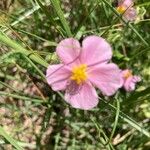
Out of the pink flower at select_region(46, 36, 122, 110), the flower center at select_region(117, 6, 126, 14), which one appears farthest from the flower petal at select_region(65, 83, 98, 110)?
the flower center at select_region(117, 6, 126, 14)

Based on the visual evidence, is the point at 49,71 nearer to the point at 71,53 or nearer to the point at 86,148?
the point at 71,53

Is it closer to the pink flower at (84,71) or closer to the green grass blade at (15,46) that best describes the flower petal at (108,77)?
the pink flower at (84,71)

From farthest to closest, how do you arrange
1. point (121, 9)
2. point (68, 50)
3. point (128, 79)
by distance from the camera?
point (128, 79)
point (121, 9)
point (68, 50)

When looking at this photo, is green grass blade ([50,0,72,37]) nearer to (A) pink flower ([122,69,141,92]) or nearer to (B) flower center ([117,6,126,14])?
(B) flower center ([117,6,126,14])

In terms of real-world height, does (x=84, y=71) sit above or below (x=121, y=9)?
below

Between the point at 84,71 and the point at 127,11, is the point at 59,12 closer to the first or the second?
the point at 84,71

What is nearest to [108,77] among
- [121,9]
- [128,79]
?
[121,9]
